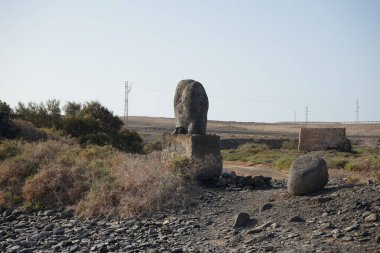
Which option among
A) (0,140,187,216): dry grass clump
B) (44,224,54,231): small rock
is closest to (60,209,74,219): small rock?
(0,140,187,216): dry grass clump

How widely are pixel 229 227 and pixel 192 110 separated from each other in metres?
5.19

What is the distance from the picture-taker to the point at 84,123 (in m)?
26.3

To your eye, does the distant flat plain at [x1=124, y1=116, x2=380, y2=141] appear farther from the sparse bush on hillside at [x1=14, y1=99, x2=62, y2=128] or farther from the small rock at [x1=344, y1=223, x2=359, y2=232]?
the small rock at [x1=344, y1=223, x2=359, y2=232]

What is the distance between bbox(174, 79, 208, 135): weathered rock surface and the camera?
13664mm

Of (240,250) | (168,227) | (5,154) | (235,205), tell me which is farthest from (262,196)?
(5,154)

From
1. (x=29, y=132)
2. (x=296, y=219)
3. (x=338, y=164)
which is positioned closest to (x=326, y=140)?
(x=338, y=164)

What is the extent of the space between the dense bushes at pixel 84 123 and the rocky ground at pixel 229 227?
40.9ft

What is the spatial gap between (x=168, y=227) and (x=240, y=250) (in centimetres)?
226

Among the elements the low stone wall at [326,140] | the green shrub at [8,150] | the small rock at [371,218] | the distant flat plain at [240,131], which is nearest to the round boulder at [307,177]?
the small rock at [371,218]

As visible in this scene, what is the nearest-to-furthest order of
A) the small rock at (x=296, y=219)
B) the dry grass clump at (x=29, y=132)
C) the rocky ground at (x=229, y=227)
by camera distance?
the rocky ground at (x=229, y=227) → the small rock at (x=296, y=219) → the dry grass clump at (x=29, y=132)

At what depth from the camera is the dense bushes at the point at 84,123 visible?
81.1ft

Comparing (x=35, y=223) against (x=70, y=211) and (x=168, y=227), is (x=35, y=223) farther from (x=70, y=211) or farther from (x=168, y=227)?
(x=168, y=227)

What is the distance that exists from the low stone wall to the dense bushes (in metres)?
9.35

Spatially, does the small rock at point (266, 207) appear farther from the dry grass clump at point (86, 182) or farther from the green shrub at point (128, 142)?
the green shrub at point (128, 142)
